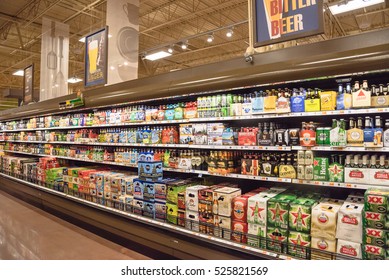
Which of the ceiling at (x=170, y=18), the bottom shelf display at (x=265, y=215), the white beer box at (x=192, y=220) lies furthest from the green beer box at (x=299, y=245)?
the ceiling at (x=170, y=18)

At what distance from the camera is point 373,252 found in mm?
1979

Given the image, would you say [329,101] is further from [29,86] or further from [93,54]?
[29,86]

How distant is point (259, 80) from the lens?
260 cm

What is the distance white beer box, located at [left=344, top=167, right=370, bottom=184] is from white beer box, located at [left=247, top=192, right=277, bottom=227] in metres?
0.71

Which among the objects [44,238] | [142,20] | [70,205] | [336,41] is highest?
[142,20]

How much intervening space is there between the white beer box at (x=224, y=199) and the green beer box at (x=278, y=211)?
40 cm

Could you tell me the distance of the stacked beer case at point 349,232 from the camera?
6.72ft

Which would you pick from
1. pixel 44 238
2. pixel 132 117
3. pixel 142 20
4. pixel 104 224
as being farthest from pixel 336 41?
pixel 142 20

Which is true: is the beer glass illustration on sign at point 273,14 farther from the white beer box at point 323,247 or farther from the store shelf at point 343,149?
the white beer box at point 323,247

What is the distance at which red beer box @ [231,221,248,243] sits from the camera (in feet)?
8.48

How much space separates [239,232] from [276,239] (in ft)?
1.20

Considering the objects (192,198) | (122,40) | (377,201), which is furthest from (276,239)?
(122,40)

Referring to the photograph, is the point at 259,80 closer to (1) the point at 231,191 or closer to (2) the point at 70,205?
(1) the point at 231,191

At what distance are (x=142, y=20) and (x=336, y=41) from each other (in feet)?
28.6
